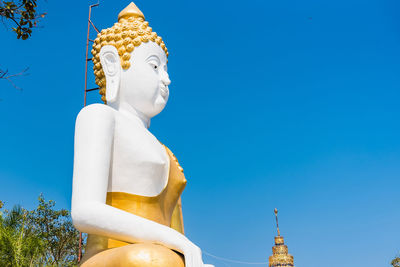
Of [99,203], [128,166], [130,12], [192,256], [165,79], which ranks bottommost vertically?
[192,256]

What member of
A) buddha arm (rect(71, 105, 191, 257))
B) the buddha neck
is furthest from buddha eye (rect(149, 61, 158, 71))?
buddha arm (rect(71, 105, 191, 257))

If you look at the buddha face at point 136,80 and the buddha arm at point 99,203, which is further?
the buddha face at point 136,80

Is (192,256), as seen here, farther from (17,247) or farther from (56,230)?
(56,230)

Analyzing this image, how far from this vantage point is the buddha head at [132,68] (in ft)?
13.6

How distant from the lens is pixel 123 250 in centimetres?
284

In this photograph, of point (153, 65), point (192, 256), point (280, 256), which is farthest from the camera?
point (280, 256)

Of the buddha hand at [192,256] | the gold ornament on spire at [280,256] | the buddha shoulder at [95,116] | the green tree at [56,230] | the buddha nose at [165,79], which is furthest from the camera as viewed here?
the gold ornament on spire at [280,256]

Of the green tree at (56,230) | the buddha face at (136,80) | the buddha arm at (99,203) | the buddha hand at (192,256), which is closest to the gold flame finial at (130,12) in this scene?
the buddha face at (136,80)

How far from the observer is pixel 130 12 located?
15.3ft

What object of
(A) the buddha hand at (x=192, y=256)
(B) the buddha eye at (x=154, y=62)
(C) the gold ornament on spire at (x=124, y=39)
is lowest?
(A) the buddha hand at (x=192, y=256)

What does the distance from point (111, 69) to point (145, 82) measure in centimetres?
39

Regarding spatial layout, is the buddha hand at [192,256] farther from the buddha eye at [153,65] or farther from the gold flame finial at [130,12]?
the gold flame finial at [130,12]

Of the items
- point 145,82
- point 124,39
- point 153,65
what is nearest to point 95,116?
point 145,82

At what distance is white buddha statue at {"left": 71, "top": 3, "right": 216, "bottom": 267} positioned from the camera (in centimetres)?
309
